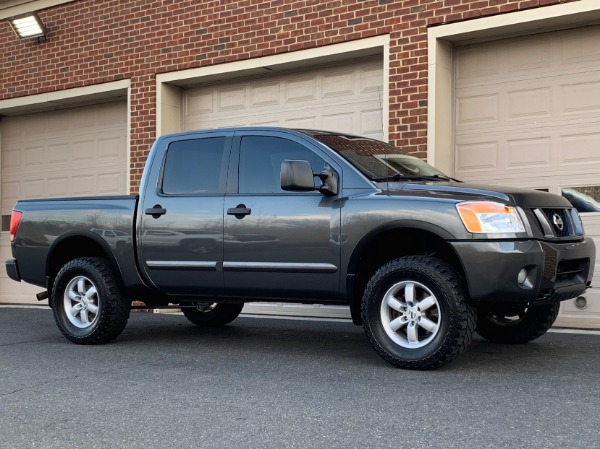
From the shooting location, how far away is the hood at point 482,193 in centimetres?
582

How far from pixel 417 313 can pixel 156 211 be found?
2572mm

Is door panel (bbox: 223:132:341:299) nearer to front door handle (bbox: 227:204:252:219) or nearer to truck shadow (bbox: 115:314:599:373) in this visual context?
front door handle (bbox: 227:204:252:219)

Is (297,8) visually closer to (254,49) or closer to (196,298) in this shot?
(254,49)

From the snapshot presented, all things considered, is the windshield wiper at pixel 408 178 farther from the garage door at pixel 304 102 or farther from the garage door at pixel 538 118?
the garage door at pixel 304 102

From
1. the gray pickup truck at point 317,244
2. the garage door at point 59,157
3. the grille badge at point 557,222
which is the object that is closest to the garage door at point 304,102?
the garage door at point 59,157

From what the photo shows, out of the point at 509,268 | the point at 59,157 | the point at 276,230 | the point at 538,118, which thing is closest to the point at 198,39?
the point at 59,157

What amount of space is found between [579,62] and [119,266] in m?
5.35

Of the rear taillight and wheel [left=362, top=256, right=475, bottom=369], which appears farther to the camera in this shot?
the rear taillight

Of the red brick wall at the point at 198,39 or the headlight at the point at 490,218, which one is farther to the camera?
the red brick wall at the point at 198,39

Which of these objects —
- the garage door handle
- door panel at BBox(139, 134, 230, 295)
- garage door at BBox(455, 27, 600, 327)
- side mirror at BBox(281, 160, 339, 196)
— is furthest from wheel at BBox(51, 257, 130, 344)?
garage door at BBox(455, 27, 600, 327)

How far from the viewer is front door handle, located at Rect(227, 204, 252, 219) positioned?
6746mm

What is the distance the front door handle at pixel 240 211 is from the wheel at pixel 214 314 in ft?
7.30

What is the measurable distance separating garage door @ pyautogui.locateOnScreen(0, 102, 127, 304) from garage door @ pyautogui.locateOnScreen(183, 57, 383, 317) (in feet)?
5.48

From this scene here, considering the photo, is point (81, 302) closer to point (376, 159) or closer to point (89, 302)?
point (89, 302)
